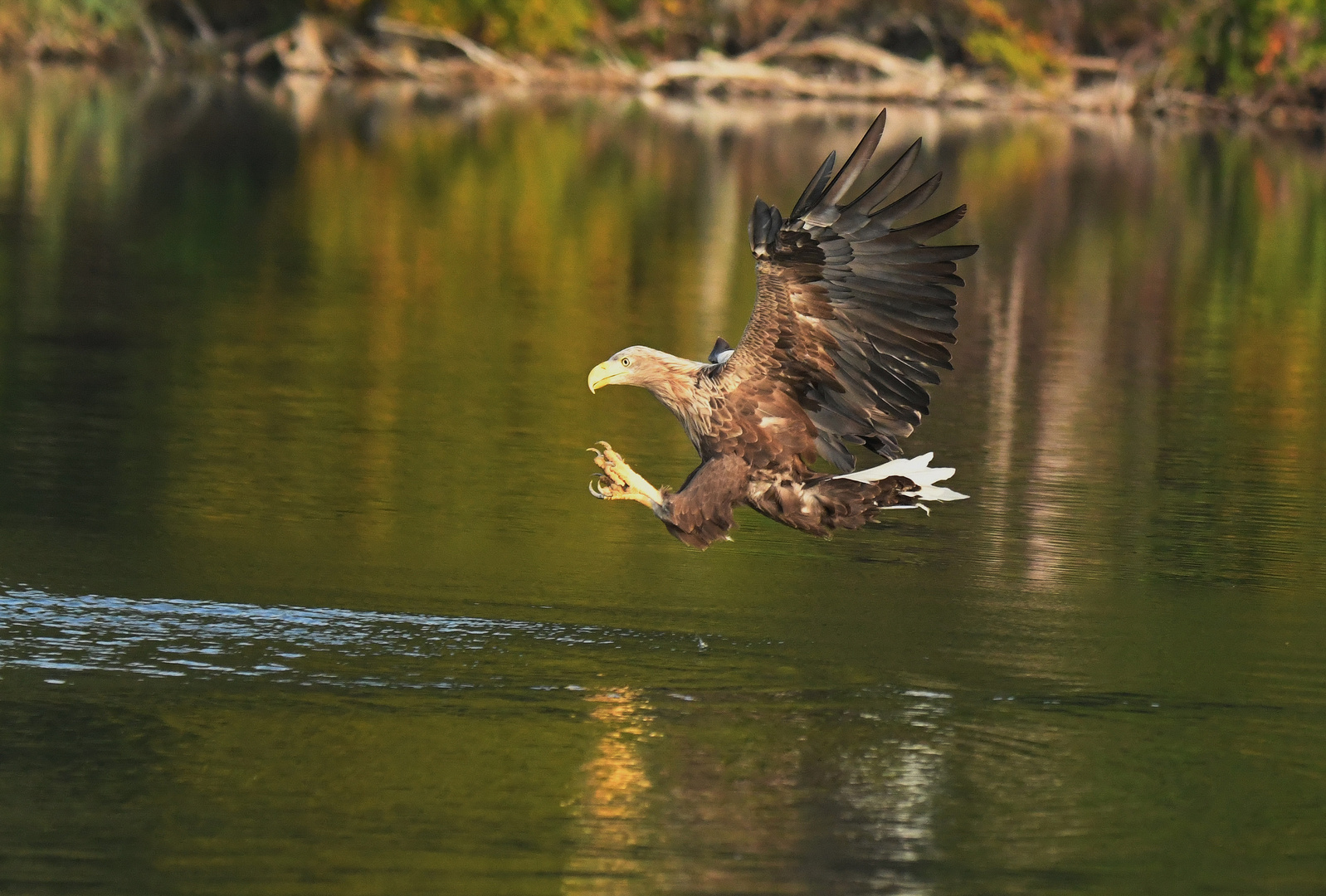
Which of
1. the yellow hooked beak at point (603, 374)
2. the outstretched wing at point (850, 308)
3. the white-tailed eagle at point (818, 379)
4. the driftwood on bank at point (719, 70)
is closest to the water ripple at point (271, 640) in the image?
the white-tailed eagle at point (818, 379)

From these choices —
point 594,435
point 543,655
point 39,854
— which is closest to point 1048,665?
point 543,655

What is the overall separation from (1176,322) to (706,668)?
10969 millimetres

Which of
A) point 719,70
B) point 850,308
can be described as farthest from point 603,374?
point 719,70

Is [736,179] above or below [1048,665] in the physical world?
above

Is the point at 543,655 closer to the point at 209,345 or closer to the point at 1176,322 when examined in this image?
the point at 209,345

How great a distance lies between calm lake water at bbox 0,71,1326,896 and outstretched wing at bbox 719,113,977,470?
2.46ft

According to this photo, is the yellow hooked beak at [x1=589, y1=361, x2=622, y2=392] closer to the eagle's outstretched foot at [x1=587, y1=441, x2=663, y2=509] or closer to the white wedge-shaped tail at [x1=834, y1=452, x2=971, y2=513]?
the eagle's outstretched foot at [x1=587, y1=441, x2=663, y2=509]

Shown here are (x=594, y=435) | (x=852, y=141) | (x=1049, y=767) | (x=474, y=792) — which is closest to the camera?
(x=474, y=792)

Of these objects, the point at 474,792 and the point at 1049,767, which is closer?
the point at 474,792

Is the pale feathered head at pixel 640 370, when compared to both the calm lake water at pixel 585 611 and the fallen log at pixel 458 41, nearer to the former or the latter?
the calm lake water at pixel 585 611

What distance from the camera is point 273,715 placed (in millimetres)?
6711

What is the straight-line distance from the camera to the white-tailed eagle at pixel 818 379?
7391mm

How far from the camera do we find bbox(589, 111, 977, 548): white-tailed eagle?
7391mm

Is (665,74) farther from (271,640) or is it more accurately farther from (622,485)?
(271,640)
